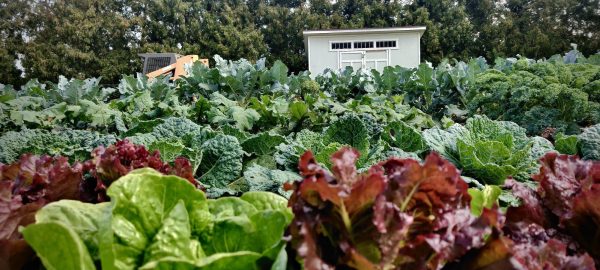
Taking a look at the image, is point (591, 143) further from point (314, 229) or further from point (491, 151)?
point (314, 229)

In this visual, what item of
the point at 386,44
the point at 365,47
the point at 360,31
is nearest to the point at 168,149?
the point at 360,31

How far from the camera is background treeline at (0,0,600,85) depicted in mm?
26891

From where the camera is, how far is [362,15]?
31281mm

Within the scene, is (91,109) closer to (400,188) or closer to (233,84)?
(233,84)

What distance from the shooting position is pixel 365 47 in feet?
72.8

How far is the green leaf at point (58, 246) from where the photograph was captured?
65 centimetres

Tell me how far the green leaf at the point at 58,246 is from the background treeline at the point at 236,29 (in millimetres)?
28300

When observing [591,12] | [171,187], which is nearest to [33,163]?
[171,187]

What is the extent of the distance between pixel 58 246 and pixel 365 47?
73.2 ft

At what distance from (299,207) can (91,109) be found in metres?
3.09

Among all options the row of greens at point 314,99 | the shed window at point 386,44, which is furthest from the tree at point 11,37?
the row of greens at point 314,99

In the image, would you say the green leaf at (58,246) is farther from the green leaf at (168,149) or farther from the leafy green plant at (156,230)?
the green leaf at (168,149)

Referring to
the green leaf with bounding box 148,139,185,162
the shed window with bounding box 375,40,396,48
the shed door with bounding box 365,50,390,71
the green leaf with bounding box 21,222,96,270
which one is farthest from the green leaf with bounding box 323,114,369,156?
the shed window with bounding box 375,40,396,48

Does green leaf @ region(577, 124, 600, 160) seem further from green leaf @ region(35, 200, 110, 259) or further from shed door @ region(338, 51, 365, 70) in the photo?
shed door @ region(338, 51, 365, 70)
